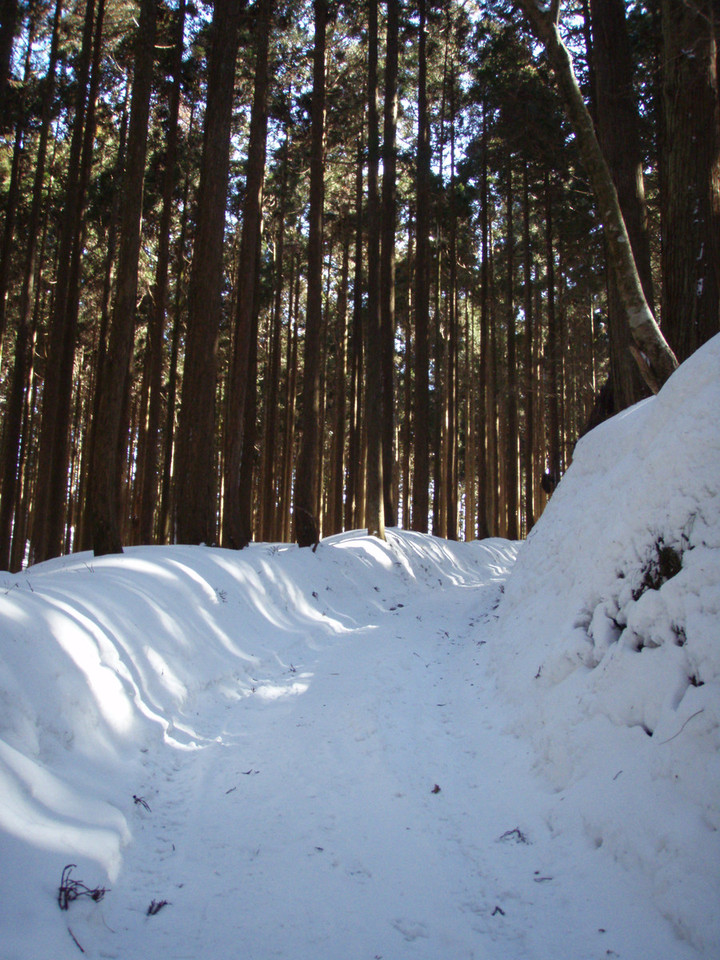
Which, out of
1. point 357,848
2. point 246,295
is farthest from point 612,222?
point 246,295

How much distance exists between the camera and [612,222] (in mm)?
6441

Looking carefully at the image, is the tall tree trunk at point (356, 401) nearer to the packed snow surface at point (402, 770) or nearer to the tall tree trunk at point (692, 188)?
the tall tree trunk at point (692, 188)

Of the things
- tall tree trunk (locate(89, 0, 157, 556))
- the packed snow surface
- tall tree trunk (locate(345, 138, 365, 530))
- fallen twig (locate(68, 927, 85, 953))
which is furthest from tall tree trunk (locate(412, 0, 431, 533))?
fallen twig (locate(68, 927, 85, 953))

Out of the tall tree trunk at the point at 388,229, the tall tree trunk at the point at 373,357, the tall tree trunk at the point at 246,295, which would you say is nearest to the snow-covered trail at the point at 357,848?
the tall tree trunk at the point at 246,295

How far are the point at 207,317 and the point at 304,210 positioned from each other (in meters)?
12.4

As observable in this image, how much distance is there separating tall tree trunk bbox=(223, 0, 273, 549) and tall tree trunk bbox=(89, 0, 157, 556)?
113 inches

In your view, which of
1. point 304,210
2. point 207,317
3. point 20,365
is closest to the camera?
point 207,317

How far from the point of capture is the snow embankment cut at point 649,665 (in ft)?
8.20

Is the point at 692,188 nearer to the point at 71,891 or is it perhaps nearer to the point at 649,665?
the point at 649,665

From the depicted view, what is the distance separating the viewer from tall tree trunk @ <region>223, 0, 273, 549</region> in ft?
38.3

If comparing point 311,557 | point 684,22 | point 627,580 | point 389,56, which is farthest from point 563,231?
point 627,580

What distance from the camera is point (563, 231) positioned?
57.0 ft

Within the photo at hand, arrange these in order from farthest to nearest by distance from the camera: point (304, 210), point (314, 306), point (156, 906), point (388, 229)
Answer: point (304, 210), point (388, 229), point (314, 306), point (156, 906)

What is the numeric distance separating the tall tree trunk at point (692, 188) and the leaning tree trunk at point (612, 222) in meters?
1.04
